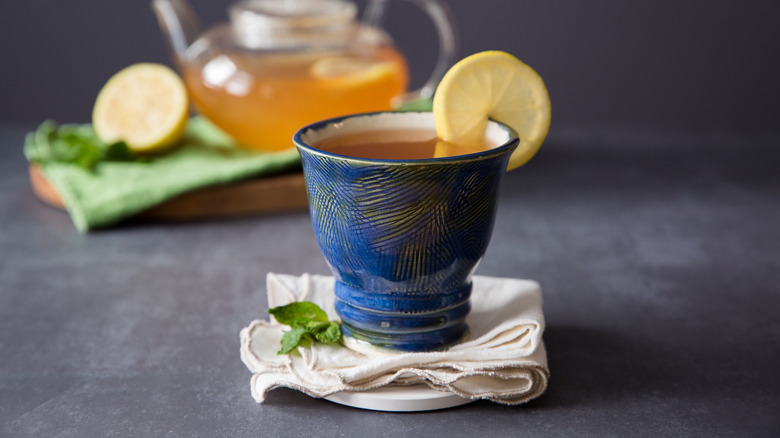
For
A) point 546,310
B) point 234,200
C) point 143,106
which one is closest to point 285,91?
point 234,200

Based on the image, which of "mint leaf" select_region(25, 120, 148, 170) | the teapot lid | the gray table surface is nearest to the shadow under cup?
the gray table surface

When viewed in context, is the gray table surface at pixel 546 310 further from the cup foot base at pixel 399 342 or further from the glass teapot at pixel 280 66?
the glass teapot at pixel 280 66

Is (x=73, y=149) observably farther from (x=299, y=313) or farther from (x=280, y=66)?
(x=299, y=313)

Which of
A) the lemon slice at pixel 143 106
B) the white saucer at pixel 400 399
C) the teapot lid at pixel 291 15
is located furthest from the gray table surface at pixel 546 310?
the teapot lid at pixel 291 15

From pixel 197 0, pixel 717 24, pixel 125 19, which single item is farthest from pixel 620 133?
pixel 125 19

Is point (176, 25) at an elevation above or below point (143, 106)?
above

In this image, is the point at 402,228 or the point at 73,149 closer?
the point at 402,228
